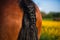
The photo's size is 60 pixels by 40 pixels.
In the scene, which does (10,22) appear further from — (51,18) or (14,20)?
(51,18)

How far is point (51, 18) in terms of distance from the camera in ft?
3.95

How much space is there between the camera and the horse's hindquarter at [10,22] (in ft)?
2.63

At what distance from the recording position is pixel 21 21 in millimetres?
821

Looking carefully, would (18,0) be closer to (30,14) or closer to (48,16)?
(30,14)

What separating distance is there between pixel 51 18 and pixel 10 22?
19.3 inches

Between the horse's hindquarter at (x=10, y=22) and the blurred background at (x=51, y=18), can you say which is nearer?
the horse's hindquarter at (x=10, y=22)

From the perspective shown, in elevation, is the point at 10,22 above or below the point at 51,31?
above

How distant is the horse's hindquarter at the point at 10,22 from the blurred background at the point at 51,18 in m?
0.40

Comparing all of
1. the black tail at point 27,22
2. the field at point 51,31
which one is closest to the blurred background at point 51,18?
the field at point 51,31

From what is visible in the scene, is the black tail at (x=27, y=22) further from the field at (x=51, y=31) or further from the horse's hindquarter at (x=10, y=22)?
the field at (x=51, y=31)

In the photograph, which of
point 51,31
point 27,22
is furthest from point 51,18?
point 27,22

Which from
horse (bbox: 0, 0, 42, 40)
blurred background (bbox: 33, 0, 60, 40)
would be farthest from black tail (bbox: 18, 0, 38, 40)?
blurred background (bbox: 33, 0, 60, 40)

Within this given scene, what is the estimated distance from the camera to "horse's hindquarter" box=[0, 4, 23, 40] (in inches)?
31.6

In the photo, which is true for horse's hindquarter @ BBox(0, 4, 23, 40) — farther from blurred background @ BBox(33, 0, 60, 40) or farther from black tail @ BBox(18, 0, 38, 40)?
blurred background @ BBox(33, 0, 60, 40)
